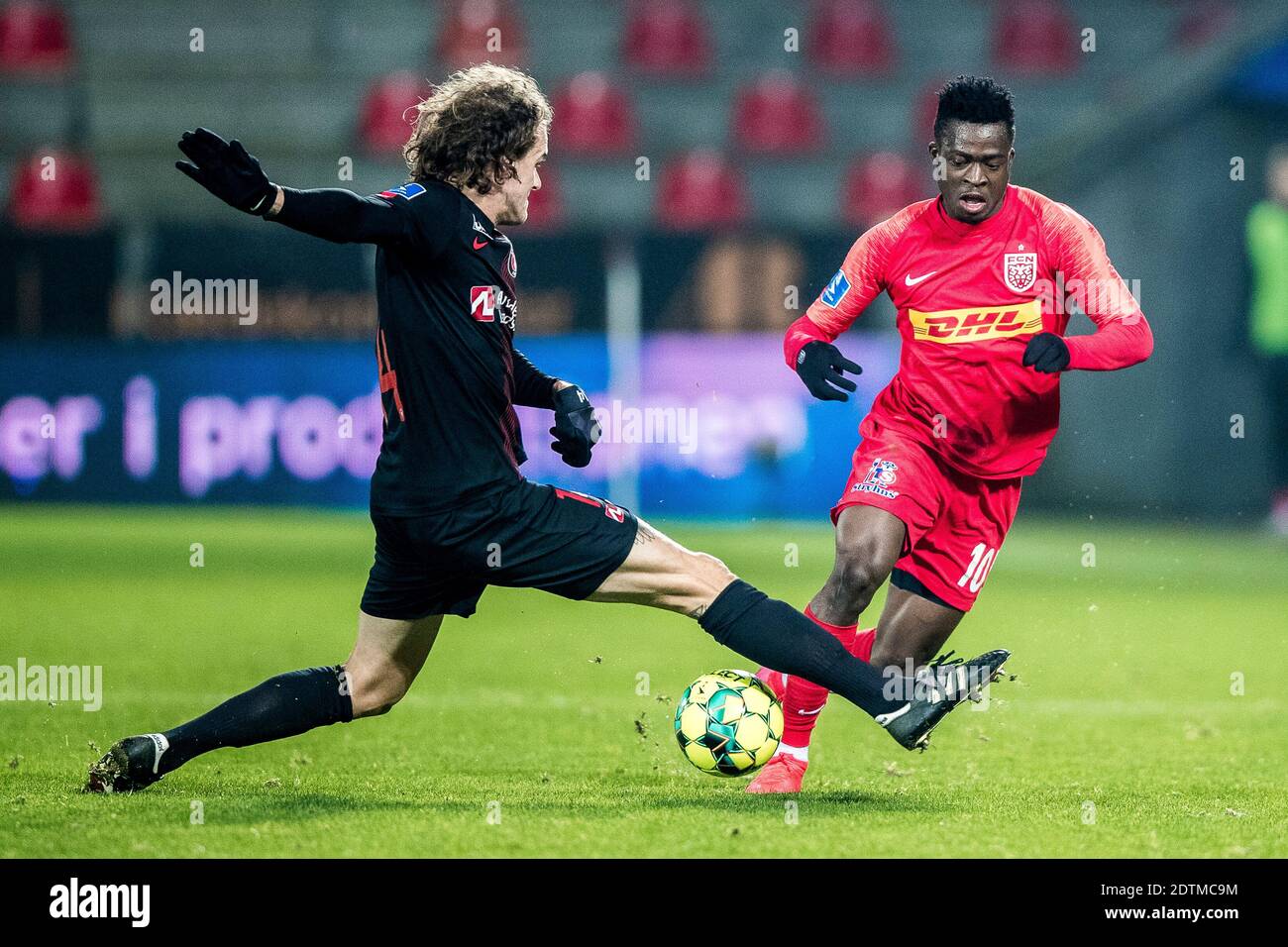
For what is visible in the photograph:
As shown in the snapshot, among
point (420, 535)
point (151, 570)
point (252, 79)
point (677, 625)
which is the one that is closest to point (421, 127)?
point (420, 535)

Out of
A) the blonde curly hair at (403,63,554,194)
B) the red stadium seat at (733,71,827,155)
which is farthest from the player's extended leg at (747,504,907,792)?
the red stadium seat at (733,71,827,155)

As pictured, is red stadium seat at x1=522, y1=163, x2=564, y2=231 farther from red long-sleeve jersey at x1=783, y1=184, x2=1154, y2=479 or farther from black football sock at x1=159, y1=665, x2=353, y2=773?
black football sock at x1=159, y1=665, x2=353, y2=773

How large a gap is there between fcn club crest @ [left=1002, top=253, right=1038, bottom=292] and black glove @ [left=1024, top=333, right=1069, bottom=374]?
0.47 metres

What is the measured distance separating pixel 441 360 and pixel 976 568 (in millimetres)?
1926

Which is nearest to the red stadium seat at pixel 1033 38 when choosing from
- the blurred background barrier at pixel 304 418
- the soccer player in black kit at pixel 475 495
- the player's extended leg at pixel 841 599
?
the blurred background barrier at pixel 304 418

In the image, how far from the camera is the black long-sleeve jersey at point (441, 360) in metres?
4.68

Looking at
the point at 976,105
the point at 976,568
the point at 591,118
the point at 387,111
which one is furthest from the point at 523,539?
the point at 591,118

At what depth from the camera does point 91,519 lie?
15781mm

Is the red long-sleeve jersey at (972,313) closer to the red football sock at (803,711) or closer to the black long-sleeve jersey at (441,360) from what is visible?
the red football sock at (803,711)

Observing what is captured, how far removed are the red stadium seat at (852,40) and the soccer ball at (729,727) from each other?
17.0 metres

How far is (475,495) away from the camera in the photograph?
4.71 metres

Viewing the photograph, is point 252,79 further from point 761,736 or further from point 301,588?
point 761,736

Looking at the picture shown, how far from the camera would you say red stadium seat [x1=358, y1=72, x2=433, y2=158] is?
1928 centimetres

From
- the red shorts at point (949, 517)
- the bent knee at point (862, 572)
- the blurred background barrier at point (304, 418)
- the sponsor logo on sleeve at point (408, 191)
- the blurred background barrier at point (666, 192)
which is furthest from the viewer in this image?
the blurred background barrier at point (666, 192)
